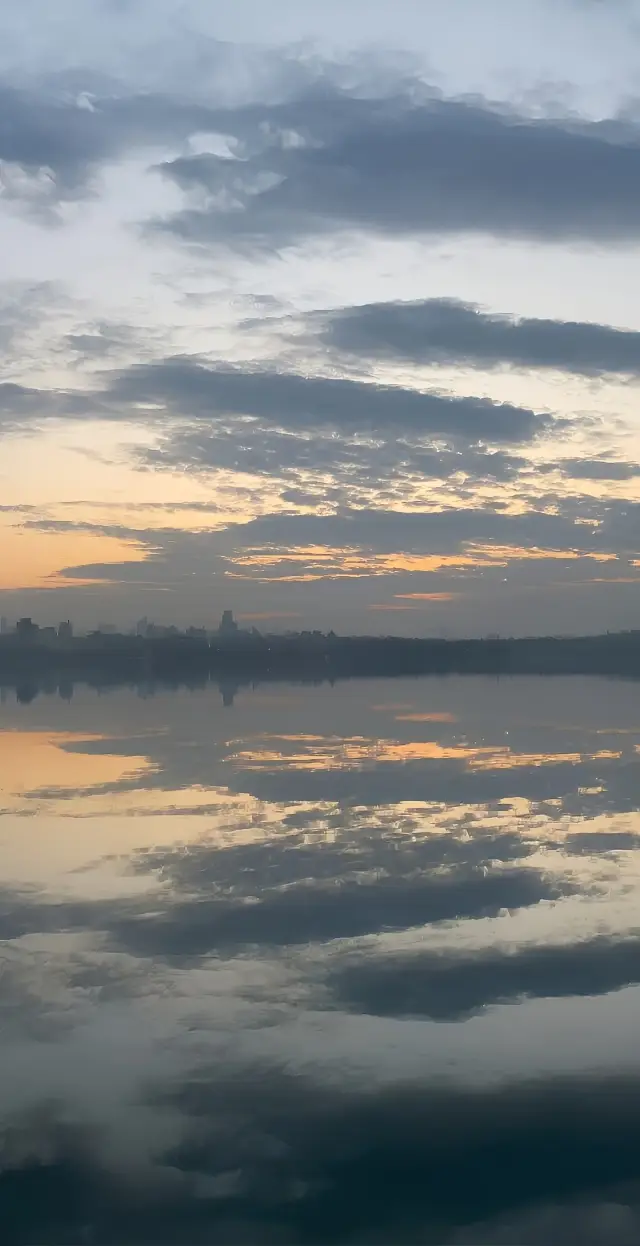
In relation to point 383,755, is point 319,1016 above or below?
below

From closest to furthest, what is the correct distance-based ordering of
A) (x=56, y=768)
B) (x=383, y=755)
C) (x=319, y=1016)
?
(x=319, y=1016)
(x=56, y=768)
(x=383, y=755)

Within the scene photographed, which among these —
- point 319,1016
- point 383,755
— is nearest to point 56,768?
point 383,755

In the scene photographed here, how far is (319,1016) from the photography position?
10016 millimetres

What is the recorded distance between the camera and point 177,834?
58.2ft

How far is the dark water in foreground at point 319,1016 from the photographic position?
277 inches

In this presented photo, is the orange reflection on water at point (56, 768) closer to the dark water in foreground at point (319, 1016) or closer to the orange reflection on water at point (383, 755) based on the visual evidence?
the dark water in foreground at point (319, 1016)

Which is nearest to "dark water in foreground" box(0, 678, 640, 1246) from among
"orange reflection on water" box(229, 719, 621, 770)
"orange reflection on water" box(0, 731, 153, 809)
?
"orange reflection on water" box(0, 731, 153, 809)

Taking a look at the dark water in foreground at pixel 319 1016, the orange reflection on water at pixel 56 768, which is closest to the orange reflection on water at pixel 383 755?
the orange reflection on water at pixel 56 768

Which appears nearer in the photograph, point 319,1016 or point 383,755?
point 319,1016

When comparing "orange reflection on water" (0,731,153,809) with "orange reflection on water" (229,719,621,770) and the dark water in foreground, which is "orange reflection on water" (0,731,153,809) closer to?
the dark water in foreground

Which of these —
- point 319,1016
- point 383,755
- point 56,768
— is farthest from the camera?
point 383,755

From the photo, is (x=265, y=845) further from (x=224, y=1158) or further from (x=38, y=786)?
(x=224, y=1158)

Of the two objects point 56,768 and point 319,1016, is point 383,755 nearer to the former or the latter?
point 56,768

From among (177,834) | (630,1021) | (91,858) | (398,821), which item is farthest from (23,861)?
(630,1021)
